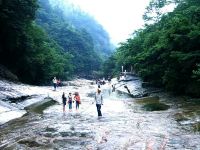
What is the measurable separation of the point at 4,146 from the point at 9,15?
39603 millimetres

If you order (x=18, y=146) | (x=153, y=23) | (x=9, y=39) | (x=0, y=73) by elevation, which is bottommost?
(x=18, y=146)

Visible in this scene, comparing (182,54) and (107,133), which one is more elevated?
(182,54)

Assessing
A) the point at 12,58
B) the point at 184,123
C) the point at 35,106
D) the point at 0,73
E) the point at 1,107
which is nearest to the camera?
the point at 184,123

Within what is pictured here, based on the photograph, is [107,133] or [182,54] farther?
[182,54]

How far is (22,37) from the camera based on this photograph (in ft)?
193

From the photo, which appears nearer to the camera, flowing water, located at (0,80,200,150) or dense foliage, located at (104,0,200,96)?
flowing water, located at (0,80,200,150)

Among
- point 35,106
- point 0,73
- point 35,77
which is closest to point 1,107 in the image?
point 35,106

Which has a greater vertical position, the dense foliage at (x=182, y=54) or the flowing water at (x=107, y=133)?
the dense foliage at (x=182, y=54)

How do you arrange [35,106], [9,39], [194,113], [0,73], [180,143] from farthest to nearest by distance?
[9,39] → [0,73] → [35,106] → [194,113] → [180,143]

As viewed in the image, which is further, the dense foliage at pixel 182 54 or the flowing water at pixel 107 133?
the dense foliage at pixel 182 54

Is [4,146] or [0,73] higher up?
[0,73]

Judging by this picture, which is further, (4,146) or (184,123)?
(184,123)

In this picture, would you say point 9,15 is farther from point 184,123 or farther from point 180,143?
point 180,143

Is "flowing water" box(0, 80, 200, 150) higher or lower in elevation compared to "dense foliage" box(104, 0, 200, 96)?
lower
